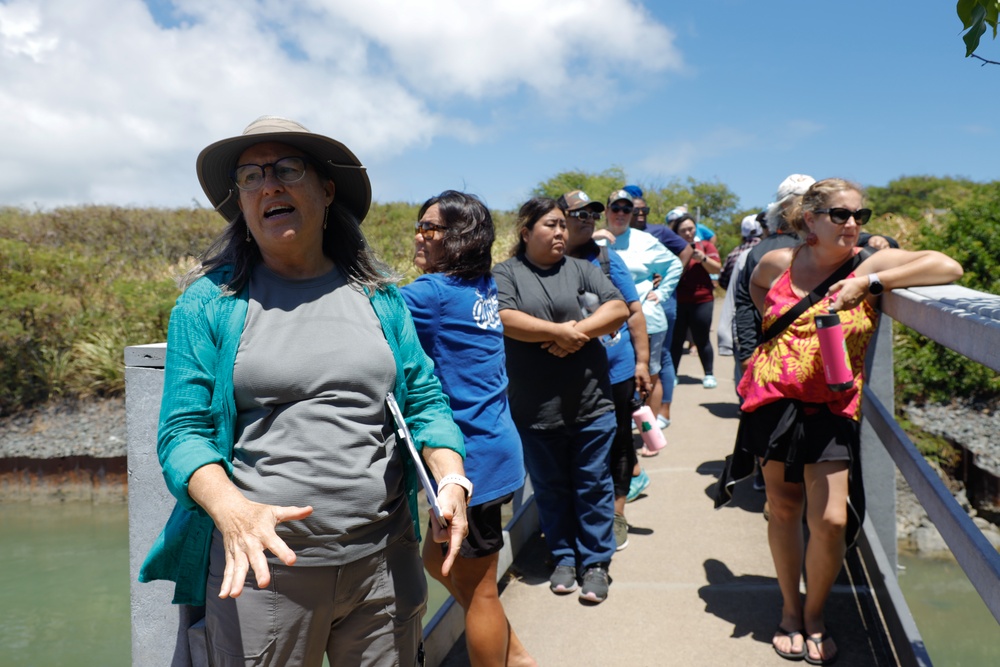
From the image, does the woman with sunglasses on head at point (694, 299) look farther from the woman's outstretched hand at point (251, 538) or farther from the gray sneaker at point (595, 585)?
the woman's outstretched hand at point (251, 538)

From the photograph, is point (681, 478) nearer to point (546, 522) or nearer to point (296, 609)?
point (546, 522)

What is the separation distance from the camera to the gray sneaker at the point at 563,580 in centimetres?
414

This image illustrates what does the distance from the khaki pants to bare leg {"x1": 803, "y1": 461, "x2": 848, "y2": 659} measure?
5.80 ft

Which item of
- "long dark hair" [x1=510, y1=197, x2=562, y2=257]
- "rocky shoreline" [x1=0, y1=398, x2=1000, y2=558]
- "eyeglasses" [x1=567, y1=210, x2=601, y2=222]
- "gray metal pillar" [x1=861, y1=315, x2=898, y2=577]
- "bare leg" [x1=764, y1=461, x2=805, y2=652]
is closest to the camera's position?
"bare leg" [x1=764, y1=461, x2=805, y2=652]

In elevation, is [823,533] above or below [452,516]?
below

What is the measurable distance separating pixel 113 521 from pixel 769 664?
721 centimetres

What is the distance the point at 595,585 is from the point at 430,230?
80.2 inches

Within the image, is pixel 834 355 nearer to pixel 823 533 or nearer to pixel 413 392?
Result: pixel 823 533

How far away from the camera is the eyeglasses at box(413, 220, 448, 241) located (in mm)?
3104

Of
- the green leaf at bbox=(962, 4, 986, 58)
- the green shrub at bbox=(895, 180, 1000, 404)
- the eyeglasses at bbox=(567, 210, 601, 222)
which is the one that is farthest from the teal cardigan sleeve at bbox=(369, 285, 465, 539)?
the green shrub at bbox=(895, 180, 1000, 404)

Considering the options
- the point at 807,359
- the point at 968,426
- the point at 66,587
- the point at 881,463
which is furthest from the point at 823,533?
the point at 968,426

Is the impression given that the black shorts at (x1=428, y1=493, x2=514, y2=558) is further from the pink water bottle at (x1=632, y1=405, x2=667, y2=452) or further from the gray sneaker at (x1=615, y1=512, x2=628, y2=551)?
the pink water bottle at (x1=632, y1=405, x2=667, y2=452)

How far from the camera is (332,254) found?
7.49ft

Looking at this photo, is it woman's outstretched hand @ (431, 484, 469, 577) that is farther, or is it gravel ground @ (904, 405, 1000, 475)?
gravel ground @ (904, 405, 1000, 475)
